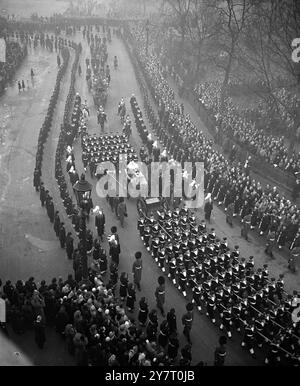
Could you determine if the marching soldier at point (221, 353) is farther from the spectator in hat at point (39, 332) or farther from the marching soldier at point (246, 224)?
the marching soldier at point (246, 224)

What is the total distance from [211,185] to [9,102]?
17.1 m

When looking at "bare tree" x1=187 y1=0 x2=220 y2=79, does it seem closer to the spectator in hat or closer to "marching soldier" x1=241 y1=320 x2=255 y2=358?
"marching soldier" x1=241 y1=320 x2=255 y2=358

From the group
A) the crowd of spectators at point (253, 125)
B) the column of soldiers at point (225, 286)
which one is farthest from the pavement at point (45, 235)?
the crowd of spectators at point (253, 125)

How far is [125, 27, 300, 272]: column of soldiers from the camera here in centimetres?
1529

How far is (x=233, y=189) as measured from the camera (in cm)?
1708

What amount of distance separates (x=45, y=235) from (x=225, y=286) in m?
7.50

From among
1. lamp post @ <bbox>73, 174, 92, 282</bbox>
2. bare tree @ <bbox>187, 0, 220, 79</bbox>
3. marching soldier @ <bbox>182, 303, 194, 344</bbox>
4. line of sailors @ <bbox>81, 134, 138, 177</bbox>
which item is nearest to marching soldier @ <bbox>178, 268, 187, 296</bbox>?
marching soldier @ <bbox>182, 303, 194, 344</bbox>

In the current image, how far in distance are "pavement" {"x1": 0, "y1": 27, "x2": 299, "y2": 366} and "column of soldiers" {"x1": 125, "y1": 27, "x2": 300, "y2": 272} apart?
74 cm

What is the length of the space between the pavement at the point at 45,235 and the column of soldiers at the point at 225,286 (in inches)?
18.8

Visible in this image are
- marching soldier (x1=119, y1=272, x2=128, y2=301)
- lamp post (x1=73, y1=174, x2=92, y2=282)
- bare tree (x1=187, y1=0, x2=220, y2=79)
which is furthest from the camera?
bare tree (x1=187, y1=0, x2=220, y2=79)

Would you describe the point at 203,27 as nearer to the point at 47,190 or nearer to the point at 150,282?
the point at 47,190
